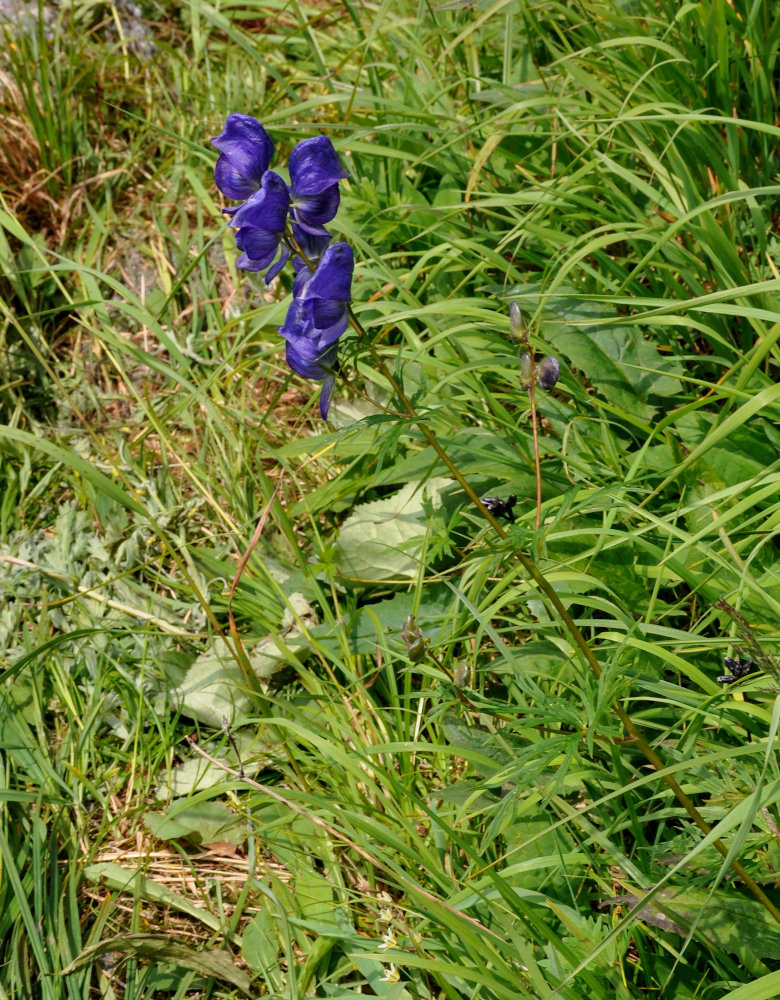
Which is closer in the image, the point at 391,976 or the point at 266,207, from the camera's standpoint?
the point at 266,207

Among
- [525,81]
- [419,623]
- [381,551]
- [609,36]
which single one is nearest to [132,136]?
[525,81]

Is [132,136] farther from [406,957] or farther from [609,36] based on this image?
[406,957]

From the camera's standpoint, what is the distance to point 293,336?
4.93 ft

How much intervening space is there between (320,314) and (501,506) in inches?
27.0

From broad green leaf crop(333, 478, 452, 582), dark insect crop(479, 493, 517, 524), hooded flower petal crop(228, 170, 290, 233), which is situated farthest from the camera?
broad green leaf crop(333, 478, 452, 582)

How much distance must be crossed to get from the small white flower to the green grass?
0.5 inches

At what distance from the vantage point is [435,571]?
7.15 ft

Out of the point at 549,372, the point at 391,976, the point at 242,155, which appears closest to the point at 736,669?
the point at 549,372

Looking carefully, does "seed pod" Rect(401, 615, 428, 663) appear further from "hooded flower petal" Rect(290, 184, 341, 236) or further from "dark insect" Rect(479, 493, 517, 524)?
"hooded flower petal" Rect(290, 184, 341, 236)

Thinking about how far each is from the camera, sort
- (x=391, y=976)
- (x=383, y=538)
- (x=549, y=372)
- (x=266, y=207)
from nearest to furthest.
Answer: (x=266, y=207), (x=549, y=372), (x=391, y=976), (x=383, y=538)

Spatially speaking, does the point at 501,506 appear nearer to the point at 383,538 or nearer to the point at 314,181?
the point at 383,538

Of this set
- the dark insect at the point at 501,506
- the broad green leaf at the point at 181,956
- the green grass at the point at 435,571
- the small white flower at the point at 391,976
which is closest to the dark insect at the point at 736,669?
the green grass at the point at 435,571

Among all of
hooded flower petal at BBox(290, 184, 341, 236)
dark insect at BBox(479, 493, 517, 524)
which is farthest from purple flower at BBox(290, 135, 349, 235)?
dark insect at BBox(479, 493, 517, 524)

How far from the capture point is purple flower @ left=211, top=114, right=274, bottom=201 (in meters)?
1.49
